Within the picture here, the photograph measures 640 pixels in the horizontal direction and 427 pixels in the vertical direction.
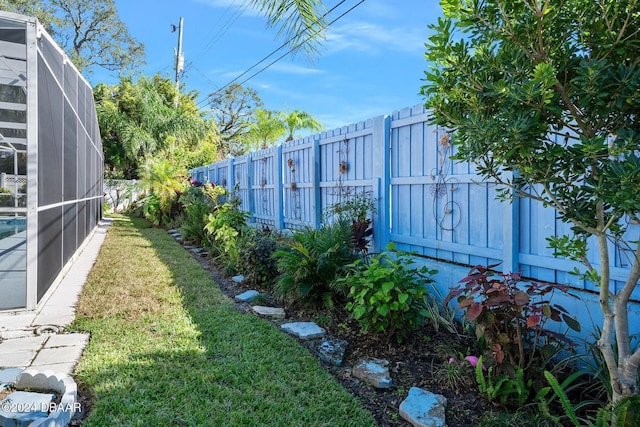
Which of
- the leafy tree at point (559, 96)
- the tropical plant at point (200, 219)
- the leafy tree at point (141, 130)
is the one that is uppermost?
the leafy tree at point (141, 130)

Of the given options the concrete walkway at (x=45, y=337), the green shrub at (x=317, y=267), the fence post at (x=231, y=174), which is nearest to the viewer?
the concrete walkway at (x=45, y=337)

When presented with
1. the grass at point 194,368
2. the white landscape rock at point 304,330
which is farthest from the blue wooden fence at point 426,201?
the grass at point 194,368

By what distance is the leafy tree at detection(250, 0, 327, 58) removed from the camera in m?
3.52

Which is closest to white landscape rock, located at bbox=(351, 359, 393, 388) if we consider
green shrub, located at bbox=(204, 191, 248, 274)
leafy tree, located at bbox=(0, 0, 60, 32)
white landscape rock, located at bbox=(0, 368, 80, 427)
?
white landscape rock, located at bbox=(0, 368, 80, 427)

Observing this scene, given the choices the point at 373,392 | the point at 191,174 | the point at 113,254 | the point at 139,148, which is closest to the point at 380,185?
the point at 373,392

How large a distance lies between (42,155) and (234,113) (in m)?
25.3

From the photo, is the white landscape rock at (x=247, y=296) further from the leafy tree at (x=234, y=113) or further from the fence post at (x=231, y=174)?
the leafy tree at (x=234, y=113)

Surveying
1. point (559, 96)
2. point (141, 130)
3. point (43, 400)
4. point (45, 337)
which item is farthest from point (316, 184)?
point (141, 130)

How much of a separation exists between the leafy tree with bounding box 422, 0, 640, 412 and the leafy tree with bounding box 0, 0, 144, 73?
76.9 ft

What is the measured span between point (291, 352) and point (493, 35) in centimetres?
249

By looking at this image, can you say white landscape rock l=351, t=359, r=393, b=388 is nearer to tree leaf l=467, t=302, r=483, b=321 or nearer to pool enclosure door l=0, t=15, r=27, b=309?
tree leaf l=467, t=302, r=483, b=321

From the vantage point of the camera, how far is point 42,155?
13.0ft

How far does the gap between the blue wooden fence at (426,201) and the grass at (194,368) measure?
162 centimetres

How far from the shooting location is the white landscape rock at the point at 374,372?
2635mm
